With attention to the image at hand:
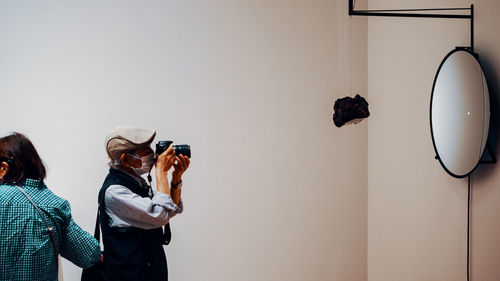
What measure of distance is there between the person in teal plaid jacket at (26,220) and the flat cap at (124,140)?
0.34m

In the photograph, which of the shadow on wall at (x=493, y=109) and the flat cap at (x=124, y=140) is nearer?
the flat cap at (x=124, y=140)

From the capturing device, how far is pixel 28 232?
170cm

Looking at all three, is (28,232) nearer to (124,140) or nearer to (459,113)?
(124,140)

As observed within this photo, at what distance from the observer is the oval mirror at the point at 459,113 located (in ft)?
8.18

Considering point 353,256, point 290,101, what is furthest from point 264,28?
point 353,256

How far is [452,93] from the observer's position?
8.79 feet

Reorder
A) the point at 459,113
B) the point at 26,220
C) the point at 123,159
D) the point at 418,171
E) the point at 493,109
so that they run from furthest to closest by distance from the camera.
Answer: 1. the point at 418,171
2. the point at 459,113
3. the point at 493,109
4. the point at 123,159
5. the point at 26,220

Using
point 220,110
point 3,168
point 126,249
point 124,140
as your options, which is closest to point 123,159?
point 124,140

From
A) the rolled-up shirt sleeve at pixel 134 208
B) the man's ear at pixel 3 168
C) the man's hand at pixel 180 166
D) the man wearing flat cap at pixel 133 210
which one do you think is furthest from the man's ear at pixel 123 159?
the man's ear at pixel 3 168

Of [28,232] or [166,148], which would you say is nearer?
[28,232]

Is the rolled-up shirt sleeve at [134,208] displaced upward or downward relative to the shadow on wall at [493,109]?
downward

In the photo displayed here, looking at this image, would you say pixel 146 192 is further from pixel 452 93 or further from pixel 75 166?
pixel 452 93

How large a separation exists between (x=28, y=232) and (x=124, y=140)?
535 mm

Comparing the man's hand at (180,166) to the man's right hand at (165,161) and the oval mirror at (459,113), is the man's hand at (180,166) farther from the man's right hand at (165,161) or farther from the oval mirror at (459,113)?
the oval mirror at (459,113)
